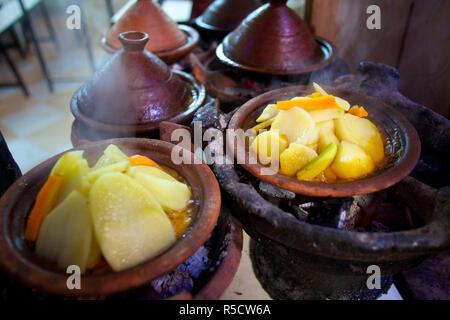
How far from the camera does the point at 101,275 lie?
1401 millimetres

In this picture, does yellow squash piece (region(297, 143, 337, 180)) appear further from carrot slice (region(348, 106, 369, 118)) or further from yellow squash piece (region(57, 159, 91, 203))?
yellow squash piece (region(57, 159, 91, 203))

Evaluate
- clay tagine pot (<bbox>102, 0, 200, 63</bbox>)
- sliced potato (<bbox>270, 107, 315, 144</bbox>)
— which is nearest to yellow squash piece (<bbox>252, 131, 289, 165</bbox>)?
sliced potato (<bbox>270, 107, 315, 144</bbox>)

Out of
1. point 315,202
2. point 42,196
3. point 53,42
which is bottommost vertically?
point 53,42

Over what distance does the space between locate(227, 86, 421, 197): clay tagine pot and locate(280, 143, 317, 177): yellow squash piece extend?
0.43 ft

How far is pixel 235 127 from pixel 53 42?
786 centimetres

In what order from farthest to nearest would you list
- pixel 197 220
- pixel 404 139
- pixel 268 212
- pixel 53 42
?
1. pixel 53 42
2. pixel 404 139
3. pixel 268 212
4. pixel 197 220

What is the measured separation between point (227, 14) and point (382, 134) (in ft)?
9.95

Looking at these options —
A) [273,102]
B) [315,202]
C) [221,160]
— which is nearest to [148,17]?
[273,102]

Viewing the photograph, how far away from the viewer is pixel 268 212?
1779mm

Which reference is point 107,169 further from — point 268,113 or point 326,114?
point 326,114

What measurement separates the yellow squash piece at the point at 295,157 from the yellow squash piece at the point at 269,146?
0.24ft

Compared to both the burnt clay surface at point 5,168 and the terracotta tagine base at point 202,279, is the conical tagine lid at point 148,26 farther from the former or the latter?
the terracotta tagine base at point 202,279

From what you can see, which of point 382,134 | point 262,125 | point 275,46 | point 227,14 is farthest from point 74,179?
point 227,14
